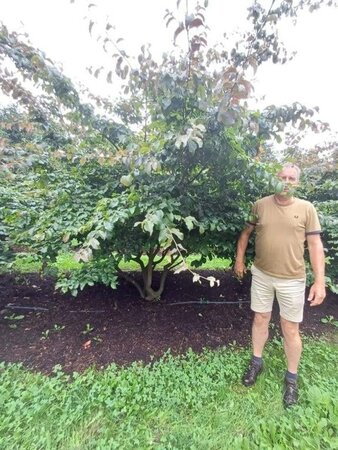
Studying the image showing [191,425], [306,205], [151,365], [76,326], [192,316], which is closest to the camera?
[191,425]

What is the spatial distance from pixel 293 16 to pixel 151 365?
2777mm

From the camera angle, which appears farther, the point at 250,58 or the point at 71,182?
the point at 71,182

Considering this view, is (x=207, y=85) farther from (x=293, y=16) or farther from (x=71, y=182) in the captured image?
(x=71, y=182)

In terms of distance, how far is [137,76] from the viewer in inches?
64.1

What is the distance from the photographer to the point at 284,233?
6.34 ft

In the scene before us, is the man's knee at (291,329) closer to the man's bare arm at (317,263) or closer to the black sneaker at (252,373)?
the man's bare arm at (317,263)

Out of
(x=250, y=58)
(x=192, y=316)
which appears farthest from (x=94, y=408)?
(x=250, y=58)

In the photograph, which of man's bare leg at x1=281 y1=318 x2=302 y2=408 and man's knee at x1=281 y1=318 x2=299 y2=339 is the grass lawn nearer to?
man's bare leg at x1=281 y1=318 x2=302 y2=408

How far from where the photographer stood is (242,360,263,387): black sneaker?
6.89 ft

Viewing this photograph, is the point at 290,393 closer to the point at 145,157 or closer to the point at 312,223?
the point at 312,223

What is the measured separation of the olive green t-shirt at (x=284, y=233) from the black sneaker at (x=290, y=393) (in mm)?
806

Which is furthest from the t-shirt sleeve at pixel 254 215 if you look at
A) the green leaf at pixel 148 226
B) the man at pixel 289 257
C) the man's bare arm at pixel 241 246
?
the green leaf at pixel 148 226

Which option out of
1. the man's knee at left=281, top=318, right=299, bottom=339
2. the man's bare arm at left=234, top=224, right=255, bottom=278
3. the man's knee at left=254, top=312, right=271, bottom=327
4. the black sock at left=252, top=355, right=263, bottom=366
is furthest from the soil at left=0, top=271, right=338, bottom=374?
the man's bare arm at left=234, top=224, right=255, bottom=278

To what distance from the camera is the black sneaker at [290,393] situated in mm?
1891
